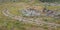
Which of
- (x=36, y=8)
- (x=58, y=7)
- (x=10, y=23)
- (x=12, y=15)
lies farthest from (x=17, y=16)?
(x=58, y=7)

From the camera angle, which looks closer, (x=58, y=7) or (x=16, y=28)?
(x=16, y=28)

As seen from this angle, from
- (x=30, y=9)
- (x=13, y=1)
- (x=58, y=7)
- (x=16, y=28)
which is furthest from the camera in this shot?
(x=13, y=1)

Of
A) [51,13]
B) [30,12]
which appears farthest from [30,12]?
[51,13]

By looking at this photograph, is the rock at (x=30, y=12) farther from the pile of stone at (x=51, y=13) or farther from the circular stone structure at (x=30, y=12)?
the pile of stone at (x=51, y=13)

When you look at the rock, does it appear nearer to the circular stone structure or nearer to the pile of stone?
the circular stone structure

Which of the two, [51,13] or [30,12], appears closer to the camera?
[51,13]

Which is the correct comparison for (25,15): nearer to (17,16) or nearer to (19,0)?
(17,16)

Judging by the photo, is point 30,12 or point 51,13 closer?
point 51,13

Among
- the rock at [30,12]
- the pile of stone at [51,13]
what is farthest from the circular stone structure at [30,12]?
the pile of stone at [51,13]

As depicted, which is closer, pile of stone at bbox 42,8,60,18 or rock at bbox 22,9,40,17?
pile of stone at bbox 42,8,60,18

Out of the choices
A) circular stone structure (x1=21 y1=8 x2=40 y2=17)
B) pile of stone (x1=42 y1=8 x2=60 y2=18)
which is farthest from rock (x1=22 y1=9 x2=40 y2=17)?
pile of stone (x1=42 y1=8 x2=60 y2=18)

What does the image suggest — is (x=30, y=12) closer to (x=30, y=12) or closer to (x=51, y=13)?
(x=30, y=12)
